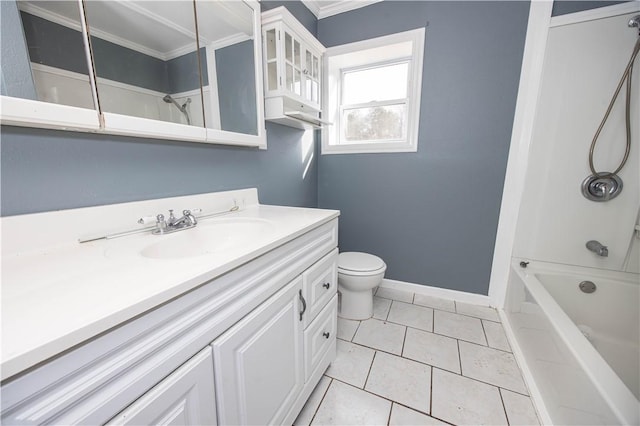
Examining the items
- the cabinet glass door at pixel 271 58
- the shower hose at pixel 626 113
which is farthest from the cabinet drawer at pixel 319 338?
the shower hose at pixel 626 113

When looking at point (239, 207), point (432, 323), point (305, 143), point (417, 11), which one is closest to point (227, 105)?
Answer: point (239, 207)

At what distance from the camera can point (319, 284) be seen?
1155mm

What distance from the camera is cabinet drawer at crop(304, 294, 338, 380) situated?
1.09 metres

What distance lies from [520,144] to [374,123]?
1.08 meters

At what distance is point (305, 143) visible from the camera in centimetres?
209

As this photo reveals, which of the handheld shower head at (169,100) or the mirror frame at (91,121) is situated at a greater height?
the handheld shower head at (169,100)

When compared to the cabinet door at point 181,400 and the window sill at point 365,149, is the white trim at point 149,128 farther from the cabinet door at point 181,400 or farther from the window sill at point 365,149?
the window sill at point 365,149

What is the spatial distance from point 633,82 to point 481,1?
39.1 inches

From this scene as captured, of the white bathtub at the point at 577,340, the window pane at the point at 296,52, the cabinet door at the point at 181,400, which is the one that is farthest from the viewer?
the window pane at the point at 296,52

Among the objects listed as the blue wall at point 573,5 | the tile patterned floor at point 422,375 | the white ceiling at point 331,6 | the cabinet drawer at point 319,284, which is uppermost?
the white ceiling at point 331,6

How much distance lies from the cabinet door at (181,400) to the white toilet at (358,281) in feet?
3.79

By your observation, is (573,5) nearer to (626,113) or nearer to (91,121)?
(626,113)

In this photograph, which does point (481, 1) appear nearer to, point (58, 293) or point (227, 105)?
point (227, 105)

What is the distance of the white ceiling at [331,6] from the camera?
196 centimetres
